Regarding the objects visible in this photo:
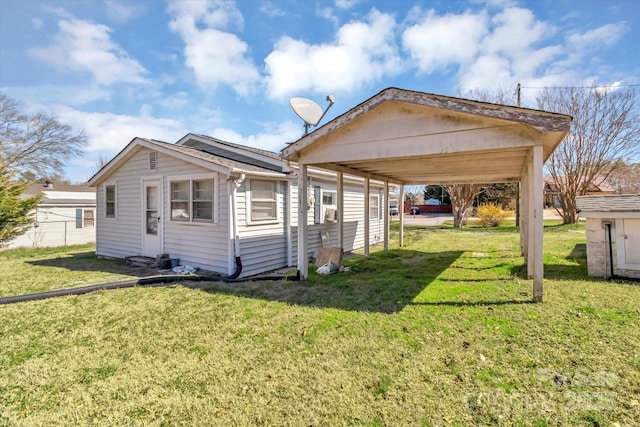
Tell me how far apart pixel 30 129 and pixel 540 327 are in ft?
100

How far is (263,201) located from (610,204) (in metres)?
7.10

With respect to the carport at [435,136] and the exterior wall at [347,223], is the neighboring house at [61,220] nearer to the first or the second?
the exterior wall at [347,223]

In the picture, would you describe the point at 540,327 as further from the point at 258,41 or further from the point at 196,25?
Result: the point at 258,41

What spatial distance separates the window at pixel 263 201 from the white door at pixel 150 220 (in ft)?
9.58

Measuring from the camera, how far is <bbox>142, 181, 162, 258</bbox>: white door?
27.8ft

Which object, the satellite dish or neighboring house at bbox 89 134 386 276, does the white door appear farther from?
the satellite dish

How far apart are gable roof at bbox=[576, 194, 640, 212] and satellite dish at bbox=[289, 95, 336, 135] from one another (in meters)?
5.89

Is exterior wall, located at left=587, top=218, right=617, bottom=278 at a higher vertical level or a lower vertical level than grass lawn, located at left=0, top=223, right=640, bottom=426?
higher

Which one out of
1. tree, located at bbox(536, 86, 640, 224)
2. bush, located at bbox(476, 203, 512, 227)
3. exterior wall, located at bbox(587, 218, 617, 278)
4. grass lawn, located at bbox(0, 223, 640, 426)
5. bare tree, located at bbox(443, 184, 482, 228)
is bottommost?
grass lawn, located at bbox(0, 223, 640, 426)

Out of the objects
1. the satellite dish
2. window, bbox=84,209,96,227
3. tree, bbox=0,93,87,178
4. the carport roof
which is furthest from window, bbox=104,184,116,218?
tree, bbox=0,93,87,178

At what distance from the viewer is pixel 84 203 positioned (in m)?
17.0

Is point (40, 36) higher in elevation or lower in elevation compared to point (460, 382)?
higher

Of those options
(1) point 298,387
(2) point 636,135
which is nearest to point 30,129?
(1) point 298,387

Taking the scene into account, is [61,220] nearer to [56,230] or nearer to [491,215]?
[56,230]
